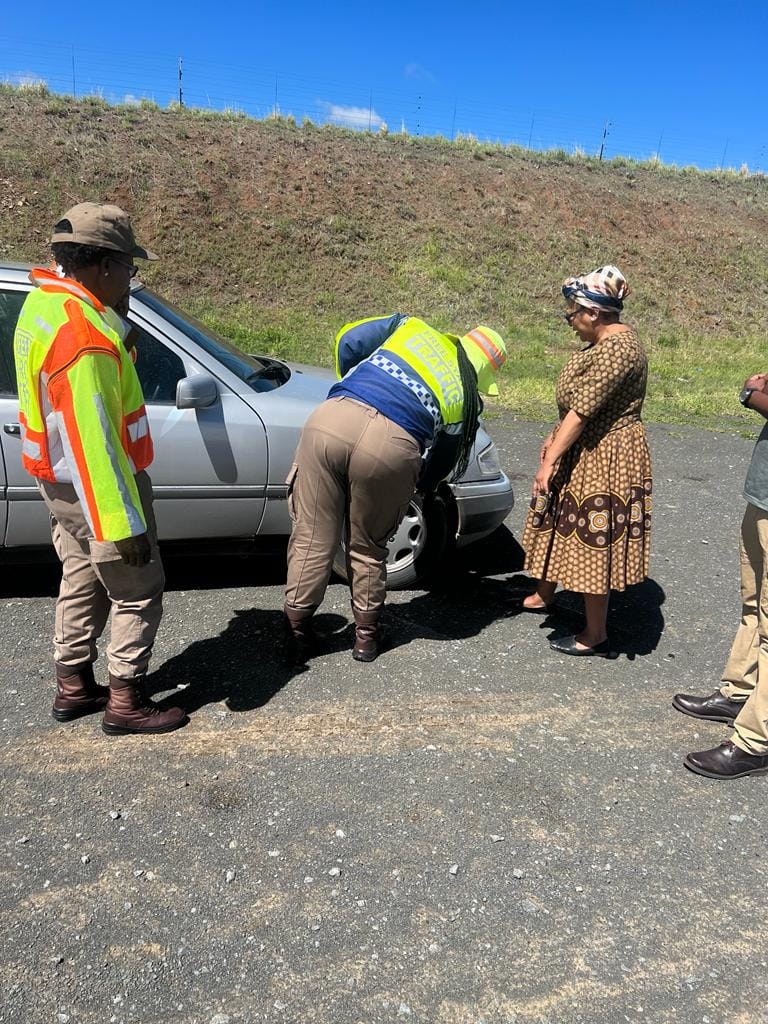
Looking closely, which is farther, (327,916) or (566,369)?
(566,369)

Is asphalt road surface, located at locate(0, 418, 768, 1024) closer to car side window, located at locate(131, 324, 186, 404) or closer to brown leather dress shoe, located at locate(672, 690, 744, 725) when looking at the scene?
brown leather dress shoe, located at locate(672, 690, 744, 725)

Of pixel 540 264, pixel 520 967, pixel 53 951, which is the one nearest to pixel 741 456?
pixel 520 967

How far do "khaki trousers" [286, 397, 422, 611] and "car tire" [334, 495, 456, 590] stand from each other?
82cm

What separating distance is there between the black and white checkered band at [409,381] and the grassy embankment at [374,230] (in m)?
9.73

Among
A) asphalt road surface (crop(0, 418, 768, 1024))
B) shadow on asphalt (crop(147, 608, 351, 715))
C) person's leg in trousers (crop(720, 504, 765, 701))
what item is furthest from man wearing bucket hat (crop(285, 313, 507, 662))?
person's leg in trousers (crop(720, 504, 765, 701))

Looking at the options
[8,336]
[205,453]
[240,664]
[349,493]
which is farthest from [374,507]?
[8,336]

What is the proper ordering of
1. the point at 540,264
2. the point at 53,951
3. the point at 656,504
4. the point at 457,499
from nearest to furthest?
the point at 53,951, the point at 457,499, the point at 656,504, the point at 540,264

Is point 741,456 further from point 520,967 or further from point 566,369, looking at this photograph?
point 520,967

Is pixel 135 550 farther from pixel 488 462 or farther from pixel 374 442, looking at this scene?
pixel 488 462

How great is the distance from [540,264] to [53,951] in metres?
20.2

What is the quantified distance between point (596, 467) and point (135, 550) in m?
2.15

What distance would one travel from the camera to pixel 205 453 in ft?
13.2

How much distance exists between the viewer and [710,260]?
2189cm

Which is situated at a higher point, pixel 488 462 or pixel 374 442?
pixel 374 442
